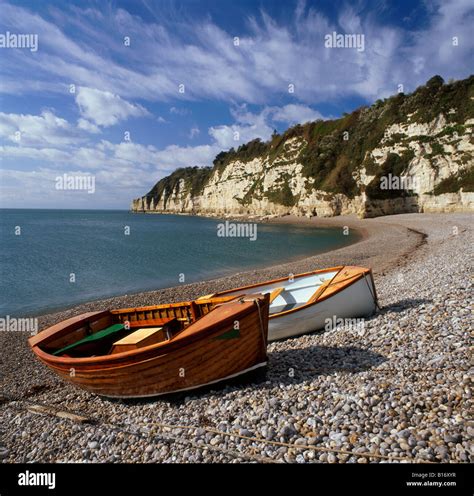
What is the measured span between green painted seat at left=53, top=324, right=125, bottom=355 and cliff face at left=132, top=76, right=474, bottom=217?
58.2m

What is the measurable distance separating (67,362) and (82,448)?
2.26 metres

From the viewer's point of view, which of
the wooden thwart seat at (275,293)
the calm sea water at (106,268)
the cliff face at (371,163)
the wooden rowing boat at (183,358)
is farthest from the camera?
the cliff face at (371,163)

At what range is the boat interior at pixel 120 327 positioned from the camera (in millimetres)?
9352

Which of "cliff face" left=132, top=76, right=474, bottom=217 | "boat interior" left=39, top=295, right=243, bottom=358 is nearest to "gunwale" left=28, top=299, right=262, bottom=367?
"boat interior" left=39, top=295, right=243, bottom=358

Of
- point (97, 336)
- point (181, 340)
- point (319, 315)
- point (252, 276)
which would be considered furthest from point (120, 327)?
point (252, 276)

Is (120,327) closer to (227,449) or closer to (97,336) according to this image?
(97,336)

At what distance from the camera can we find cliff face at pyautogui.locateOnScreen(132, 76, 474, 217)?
5791 cm

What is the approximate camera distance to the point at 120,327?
34.7ft

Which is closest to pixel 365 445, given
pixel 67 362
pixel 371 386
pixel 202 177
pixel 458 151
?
pixel 371 386

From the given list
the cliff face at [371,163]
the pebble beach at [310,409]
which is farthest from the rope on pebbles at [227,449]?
the cliff face at [371,163]

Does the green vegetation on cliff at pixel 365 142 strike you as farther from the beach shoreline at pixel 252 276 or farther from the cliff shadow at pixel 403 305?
the cliff shadow at pixel 403 305

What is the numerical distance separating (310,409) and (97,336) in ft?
22.6

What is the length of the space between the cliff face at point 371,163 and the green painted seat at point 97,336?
5820 cm
